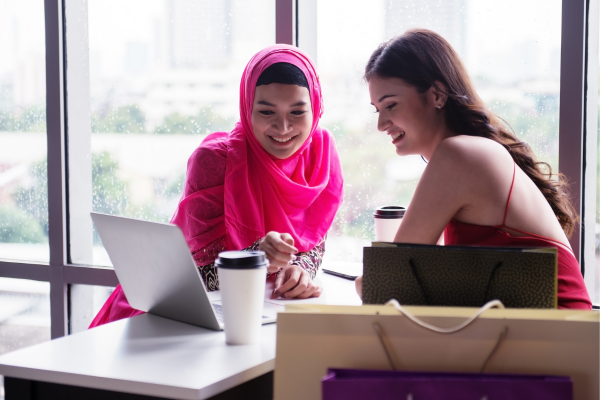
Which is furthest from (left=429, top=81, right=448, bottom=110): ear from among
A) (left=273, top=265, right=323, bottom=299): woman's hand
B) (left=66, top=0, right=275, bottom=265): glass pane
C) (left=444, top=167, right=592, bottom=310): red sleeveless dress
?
(left=66, top=0, right=275, bottom=265): glass pane

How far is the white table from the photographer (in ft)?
2.88

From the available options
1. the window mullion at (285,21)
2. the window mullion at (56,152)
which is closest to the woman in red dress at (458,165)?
the window mullion at (285,21)

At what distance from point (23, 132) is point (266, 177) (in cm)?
150

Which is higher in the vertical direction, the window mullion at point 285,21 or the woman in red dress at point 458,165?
the window mullion at point 285,21

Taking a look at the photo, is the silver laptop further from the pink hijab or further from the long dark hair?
the long dark hair

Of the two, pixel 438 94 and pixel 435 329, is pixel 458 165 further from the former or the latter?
pixel 435 329

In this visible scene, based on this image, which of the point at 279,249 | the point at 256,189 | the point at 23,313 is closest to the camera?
the point at 279,249

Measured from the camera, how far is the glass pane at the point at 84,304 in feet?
8.73

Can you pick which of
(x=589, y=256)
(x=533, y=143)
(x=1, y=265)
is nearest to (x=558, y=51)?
(x=533, y=143)

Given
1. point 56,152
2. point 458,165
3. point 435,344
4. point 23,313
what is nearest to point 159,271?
point 435,344

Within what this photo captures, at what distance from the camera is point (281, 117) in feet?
5.72

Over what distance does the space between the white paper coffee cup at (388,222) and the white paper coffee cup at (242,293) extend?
2.34 ft

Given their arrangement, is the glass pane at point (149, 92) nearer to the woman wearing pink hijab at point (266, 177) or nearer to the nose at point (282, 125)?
the woman wearing pink hijab at point (266, 177)

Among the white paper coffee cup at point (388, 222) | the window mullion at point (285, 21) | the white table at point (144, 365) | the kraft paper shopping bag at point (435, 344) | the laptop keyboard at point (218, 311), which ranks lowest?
the white table at point (144, 365)
